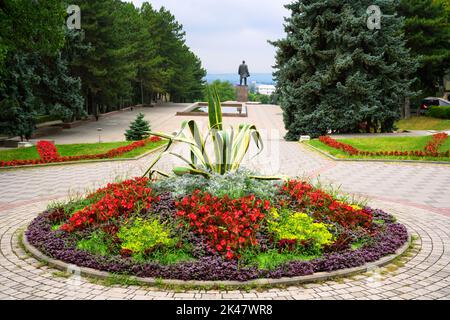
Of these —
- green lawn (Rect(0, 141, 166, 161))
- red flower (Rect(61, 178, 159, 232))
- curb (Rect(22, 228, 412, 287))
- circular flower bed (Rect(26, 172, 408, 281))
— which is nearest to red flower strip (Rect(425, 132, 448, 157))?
circular flower bed (Rect(26, 172, 408, 281))

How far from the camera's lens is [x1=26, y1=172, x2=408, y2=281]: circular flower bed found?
5.17m

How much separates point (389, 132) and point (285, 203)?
19256 mm

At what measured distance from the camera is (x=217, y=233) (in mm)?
5723

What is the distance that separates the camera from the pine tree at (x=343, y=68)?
21953 mm

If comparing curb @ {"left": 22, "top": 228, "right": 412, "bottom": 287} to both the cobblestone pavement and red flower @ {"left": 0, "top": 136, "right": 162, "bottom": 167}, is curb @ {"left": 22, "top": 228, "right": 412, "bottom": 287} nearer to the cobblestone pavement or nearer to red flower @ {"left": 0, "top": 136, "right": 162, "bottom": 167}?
the cobblestone pavement

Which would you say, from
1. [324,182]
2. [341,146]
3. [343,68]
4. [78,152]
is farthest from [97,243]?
[343,68]

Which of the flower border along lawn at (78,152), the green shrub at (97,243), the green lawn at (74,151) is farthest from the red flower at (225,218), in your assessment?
the green lawn at (74,151)

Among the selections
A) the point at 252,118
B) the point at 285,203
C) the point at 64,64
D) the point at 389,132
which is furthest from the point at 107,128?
the point at 285,203

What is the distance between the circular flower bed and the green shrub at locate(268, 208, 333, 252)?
15mm

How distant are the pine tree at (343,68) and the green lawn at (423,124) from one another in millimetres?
7011

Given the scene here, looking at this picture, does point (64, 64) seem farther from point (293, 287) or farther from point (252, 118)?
point (293, 287)

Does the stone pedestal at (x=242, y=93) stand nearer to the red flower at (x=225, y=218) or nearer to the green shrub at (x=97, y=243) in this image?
the red flower at (x=225, y=218)

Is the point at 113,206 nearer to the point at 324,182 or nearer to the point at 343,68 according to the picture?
the point at 324,182

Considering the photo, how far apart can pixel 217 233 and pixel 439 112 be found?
30049 millimetres
